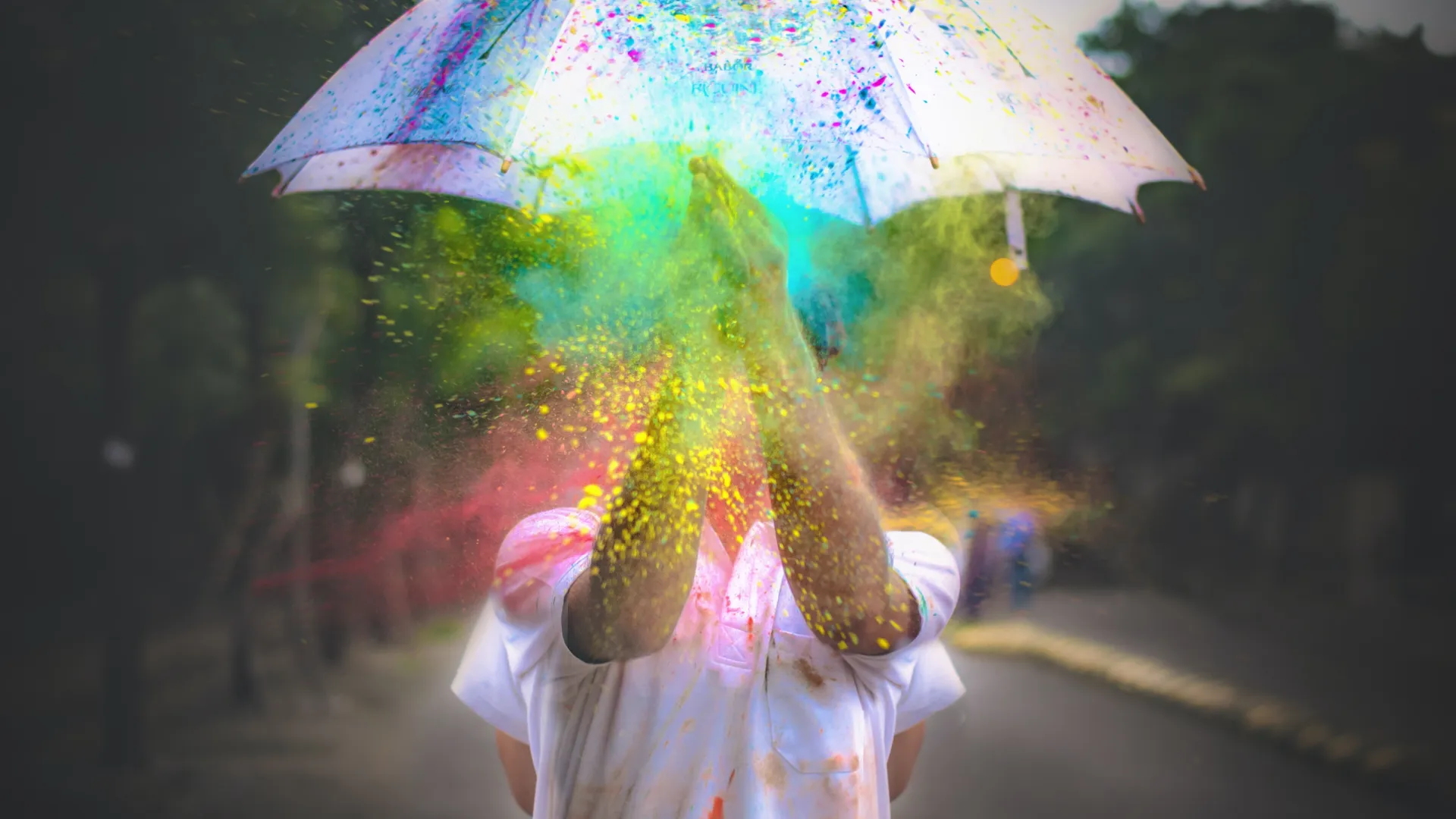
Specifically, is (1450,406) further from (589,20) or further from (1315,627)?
(589,20)

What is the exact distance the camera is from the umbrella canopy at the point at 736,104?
1.33m

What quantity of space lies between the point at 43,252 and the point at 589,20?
7.02 meters

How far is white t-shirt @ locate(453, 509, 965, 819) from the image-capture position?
1324mm

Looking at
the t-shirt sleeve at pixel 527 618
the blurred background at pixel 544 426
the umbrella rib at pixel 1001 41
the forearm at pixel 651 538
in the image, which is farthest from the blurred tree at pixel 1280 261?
the forearm at pixel 651 538

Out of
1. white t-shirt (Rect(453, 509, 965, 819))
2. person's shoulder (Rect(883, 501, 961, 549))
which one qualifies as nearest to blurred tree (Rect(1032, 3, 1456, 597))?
person's shoulder (Rect(883, 501, 961, 549))

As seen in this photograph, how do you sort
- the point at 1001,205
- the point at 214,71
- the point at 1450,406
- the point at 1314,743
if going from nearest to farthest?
1. the point at 1001,205
2. the point at 214,71
3. the point at 1314,743
4. the point at 1450,406

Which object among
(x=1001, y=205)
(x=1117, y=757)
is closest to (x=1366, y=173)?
(x=1117, y=757)

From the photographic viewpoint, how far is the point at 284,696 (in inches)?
345

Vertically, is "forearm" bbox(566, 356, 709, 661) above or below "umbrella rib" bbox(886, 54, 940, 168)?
below

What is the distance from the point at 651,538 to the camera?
3.97 feet

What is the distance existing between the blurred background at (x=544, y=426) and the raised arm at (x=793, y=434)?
0.82 feet

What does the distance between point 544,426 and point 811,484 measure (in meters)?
0.48

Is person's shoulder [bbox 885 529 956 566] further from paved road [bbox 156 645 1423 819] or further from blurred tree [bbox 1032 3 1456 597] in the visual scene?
blurred tree [bbox 1032 3 1456 597]

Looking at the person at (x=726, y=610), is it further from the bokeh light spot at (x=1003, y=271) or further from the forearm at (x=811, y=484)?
the bokeh light spot at (x=1003, y=271)
